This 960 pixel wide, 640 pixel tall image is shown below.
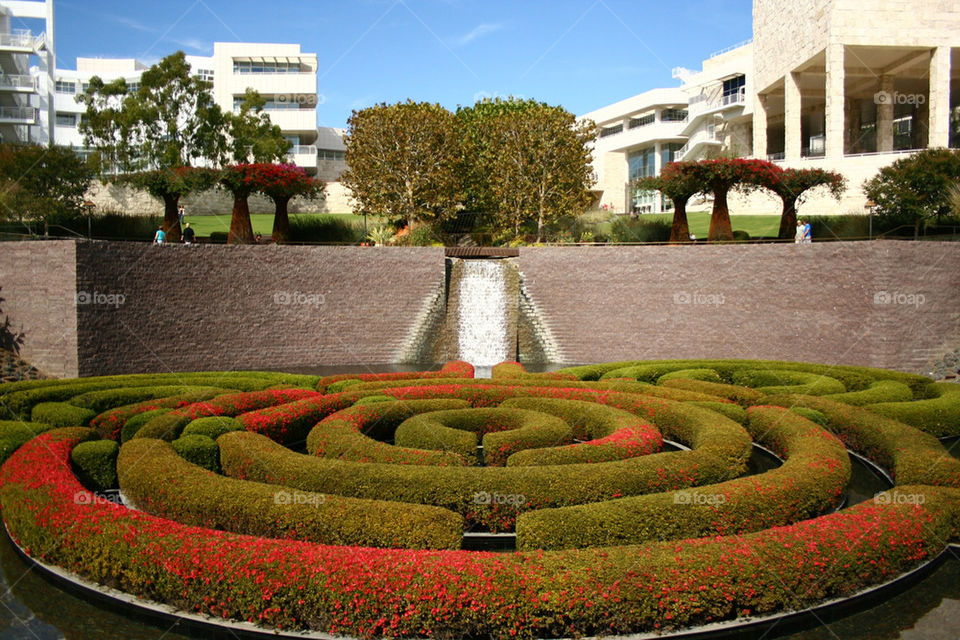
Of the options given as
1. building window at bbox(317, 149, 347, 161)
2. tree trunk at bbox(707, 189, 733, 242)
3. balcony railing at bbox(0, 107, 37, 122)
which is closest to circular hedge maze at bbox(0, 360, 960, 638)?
tree trunk at bbox(707, 189, 733, 242)

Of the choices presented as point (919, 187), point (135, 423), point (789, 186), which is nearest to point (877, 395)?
point (789, 186)

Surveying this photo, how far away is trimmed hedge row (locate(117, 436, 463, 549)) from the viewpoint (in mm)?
8914

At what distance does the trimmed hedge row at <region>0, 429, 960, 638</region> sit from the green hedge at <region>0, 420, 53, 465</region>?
4111 mm

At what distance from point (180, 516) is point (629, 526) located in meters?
5.94

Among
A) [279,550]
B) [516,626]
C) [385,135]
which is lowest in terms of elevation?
[516,626]

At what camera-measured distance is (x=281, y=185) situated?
28.3 metres

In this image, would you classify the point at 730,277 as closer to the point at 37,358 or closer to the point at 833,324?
the point at 833,324

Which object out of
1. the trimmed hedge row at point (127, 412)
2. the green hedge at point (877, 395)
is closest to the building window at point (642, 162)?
the green hedge at point (877, 395)

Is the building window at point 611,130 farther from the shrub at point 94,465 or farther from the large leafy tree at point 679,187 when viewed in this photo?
the shrub at point 94,465

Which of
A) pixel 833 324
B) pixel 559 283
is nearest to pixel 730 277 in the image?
pixel 833 324

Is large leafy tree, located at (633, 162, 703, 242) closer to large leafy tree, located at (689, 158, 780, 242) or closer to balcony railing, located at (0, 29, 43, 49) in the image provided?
large leafy tree, located at (689, 158, 780, 242)

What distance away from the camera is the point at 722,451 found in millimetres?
11766

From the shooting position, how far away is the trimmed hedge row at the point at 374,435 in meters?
11.3

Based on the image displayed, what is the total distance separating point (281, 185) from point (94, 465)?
59.4 ft
